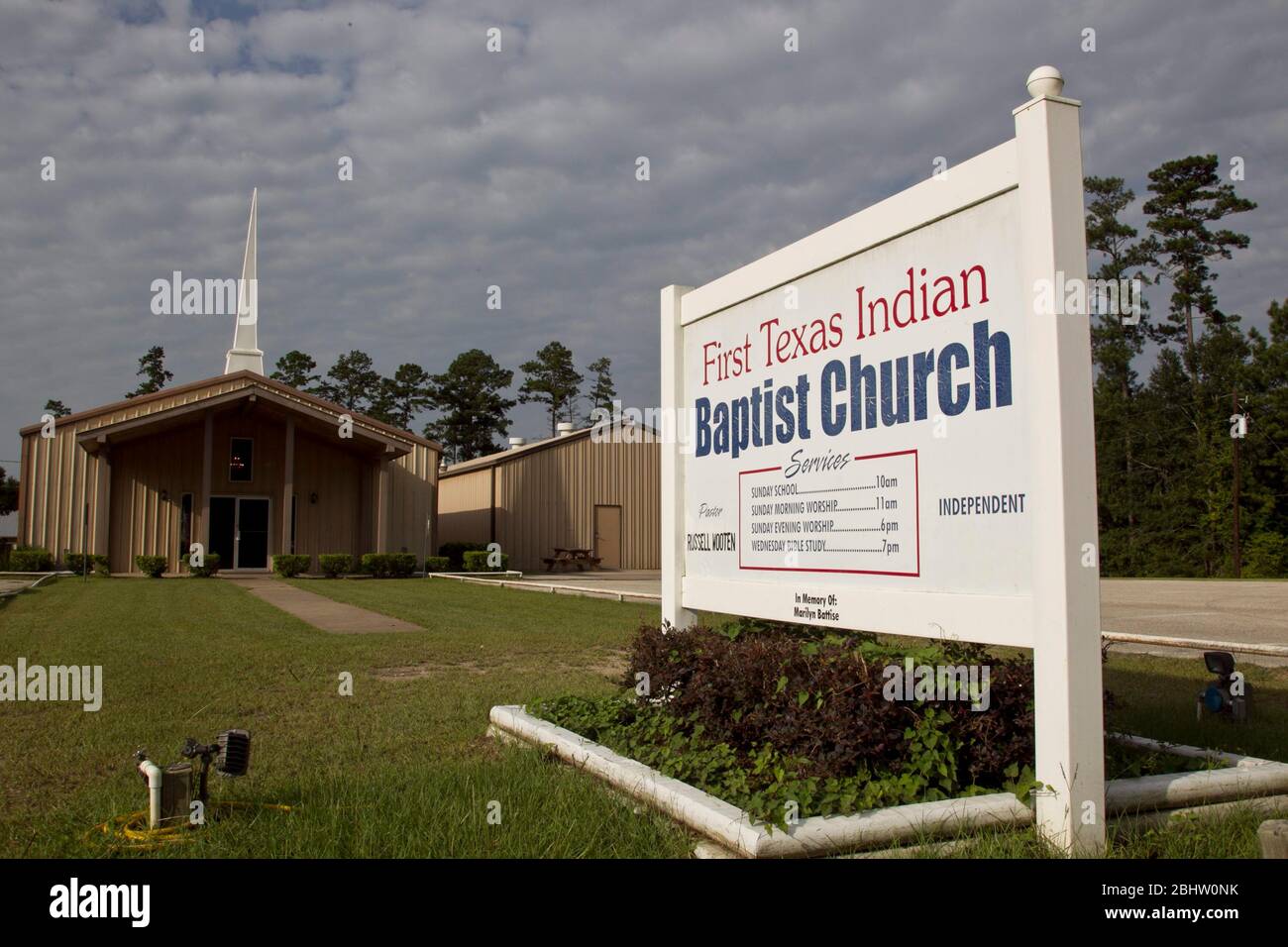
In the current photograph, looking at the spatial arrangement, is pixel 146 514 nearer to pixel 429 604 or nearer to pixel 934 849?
pixel 429 604

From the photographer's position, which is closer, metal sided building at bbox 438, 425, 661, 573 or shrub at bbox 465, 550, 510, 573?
shrub at bbox 465, 550, 510, 573

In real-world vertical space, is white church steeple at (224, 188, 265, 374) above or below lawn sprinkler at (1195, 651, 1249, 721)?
above

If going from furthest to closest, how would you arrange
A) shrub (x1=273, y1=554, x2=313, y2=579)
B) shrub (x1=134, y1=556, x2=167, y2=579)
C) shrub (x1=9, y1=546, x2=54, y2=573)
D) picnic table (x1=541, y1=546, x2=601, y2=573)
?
picnic table (x1=541, y1=546, x2=601, y2=573), shrub (x1=273, y1=554, x2=313, y2=579), shrub (x1=134, y1=556, x2=167, y2=579), shrub (x1=9, y1=546, x2=54, y2=573)

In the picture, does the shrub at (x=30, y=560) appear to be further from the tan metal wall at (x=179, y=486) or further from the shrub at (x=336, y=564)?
the shrub at (x=336, y=564)

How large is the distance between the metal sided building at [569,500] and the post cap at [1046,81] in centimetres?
3108

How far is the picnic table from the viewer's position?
1351 inches

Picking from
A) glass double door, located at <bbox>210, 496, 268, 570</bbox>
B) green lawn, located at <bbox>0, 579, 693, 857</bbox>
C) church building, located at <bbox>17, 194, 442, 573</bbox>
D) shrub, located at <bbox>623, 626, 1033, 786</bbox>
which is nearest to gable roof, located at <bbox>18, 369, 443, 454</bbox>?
church building, located at <bbox>17, 194, 442, 573</bbox>

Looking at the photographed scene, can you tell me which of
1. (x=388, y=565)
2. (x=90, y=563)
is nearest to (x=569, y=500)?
(x=388, y=565)

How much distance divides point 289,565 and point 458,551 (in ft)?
23.9

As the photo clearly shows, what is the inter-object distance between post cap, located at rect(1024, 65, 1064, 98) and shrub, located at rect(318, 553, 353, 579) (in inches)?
1014

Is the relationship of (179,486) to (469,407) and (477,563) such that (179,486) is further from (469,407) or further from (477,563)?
(469,407)

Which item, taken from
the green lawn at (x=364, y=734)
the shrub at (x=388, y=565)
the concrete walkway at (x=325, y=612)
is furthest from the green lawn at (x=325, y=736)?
the shrub at (x=388, y=565)

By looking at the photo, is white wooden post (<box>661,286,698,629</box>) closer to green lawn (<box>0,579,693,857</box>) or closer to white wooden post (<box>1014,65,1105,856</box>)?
green lawn (<box>0,579,693,857</box>)
